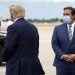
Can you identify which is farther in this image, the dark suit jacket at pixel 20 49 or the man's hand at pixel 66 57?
the man's hand at pixel 66 57

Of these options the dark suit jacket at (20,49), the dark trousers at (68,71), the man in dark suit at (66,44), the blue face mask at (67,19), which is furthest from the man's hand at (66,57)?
the dark suit jacket at (20,49)

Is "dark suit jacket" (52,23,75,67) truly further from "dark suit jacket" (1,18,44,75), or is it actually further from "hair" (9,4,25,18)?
"hair" (9,4,25,18)

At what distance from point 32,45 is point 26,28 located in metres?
0.31

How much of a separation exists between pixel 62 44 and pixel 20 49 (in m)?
1.16

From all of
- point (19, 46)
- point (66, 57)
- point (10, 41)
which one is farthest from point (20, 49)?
point (66, 57)

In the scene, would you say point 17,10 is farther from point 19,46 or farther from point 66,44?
point 66,44

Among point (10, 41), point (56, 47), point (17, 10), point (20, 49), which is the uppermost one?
point (17, 10)

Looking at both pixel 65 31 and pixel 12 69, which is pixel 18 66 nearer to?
pixel 12 69

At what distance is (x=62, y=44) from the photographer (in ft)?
28.2

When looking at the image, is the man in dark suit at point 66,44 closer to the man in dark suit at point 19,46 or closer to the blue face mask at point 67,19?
the blue face mask at point 67,19

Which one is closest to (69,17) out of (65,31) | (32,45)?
(65,31)

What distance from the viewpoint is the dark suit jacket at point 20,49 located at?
25.0 ft

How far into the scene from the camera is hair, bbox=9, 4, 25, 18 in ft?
25.1

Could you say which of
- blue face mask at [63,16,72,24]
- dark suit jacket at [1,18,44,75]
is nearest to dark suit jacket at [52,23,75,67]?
blue face mask at [63,16,72,24]
